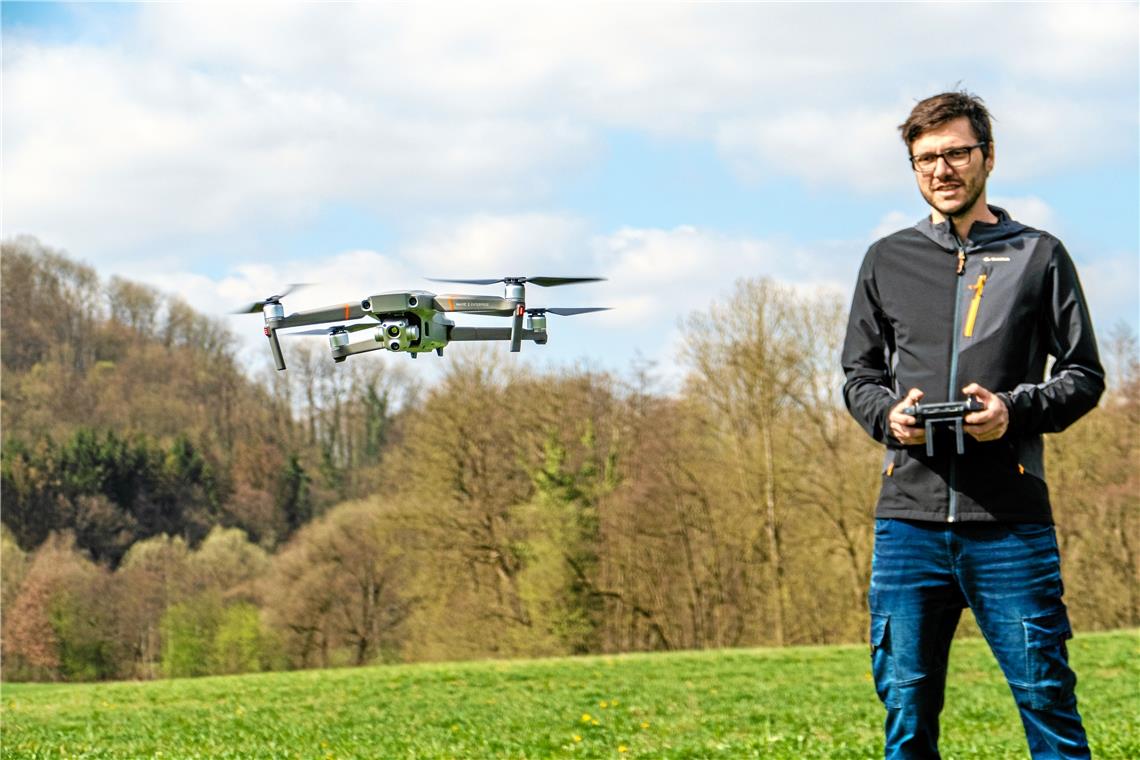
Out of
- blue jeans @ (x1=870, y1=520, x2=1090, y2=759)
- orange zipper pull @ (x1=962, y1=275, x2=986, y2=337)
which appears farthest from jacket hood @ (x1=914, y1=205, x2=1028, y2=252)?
blue jeans @ (x1=870, y1=520, x2=1090, y2=759)

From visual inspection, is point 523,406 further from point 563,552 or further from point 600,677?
point 563,552

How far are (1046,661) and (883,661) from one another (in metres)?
0.56

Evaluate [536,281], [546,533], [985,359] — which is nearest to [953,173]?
[985,359]

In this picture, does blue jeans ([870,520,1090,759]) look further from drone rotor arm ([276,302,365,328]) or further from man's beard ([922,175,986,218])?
drone rotor arm ([276,302,365,328])

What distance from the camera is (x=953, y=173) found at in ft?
14.2

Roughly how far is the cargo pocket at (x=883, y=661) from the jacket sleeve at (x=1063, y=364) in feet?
2.80

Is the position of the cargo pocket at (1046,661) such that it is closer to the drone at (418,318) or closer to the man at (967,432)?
the man at (967,432)

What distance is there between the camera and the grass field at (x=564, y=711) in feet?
36.4

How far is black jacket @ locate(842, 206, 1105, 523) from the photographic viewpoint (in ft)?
14.1

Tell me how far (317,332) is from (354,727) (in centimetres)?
1398

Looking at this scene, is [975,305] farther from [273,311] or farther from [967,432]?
[273,311]

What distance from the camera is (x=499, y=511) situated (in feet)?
142

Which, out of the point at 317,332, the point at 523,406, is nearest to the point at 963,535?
the point at 317,332

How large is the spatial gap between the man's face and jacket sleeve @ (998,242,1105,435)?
344 mm
